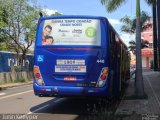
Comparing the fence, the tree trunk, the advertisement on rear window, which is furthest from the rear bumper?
the fence

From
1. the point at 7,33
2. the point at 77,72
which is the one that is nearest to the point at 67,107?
the point at 77,72

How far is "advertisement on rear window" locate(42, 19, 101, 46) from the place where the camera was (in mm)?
15867

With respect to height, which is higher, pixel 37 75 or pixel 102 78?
pixel 37 75

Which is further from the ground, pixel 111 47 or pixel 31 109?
pixel 111 47

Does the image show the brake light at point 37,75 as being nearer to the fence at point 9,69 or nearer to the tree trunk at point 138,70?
the tree trunk at point 138,70

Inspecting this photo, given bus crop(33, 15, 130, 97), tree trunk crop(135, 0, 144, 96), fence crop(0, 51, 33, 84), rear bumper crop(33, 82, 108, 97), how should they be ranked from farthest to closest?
1. fence crop(0, 51, 33, 84)
2. tree trunk crop(135, 0, 144, 96)
3. bus crop(33, 15, 130, 97)
4. rear bumper crop(33, 82, 108, 97)

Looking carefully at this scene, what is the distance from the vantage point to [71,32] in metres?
16.1

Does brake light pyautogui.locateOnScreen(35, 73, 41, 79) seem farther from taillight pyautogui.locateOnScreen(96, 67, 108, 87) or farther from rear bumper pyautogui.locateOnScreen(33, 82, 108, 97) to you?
taillight pyautogui.locateOnScreen(96, 67, 108, 87)

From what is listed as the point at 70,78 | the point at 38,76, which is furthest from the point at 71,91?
the point at 38,76

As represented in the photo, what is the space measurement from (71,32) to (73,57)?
0.94 meters

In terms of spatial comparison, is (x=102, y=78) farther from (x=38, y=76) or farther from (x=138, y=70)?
(x=138, y=70)

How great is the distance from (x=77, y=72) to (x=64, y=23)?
191cm

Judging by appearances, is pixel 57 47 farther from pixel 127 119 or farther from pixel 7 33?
pixel 7 33

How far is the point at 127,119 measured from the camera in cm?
1338
